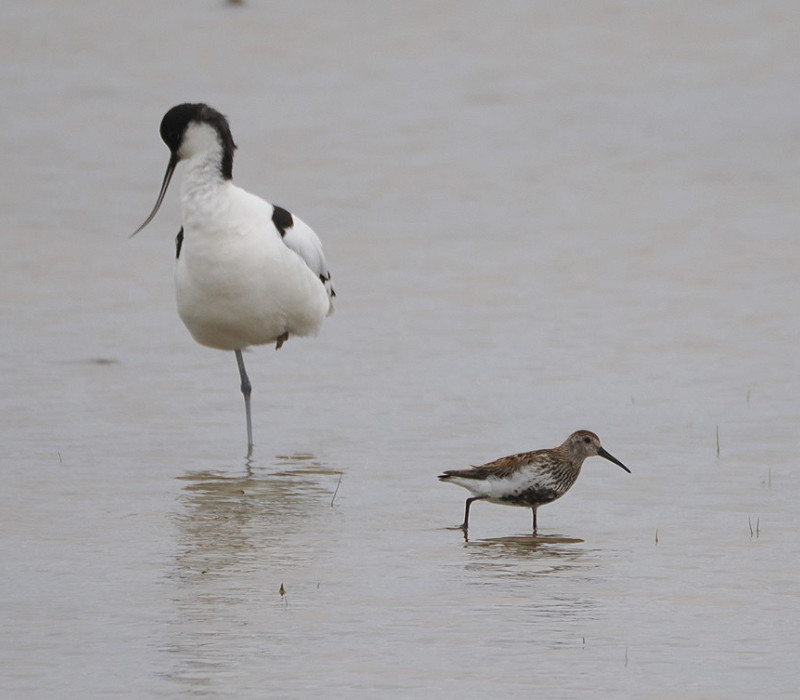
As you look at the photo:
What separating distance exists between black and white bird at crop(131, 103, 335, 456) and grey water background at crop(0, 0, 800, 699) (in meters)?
0.66

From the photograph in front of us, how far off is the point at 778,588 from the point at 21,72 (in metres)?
16.5

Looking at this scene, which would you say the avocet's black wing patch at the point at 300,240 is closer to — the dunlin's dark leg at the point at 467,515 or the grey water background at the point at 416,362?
the grey water background at the point at 416,362

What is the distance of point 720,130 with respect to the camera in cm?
1877

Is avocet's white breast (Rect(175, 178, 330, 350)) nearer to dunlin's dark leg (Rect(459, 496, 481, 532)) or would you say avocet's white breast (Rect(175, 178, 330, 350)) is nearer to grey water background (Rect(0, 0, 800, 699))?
grey water background (Rect(0, 0, 800, 699))

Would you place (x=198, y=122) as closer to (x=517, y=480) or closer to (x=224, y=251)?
(x=224, y=251)

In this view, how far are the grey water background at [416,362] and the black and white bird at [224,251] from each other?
0.66 metres

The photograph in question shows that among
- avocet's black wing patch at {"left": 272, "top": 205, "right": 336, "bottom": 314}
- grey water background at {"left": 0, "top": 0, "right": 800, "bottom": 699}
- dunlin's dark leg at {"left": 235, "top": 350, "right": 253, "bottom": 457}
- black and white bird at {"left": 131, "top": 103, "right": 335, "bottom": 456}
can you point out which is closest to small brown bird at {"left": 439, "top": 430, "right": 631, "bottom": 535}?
grey water background at {"left": 0, "top": 0, "right": 800, "bottom": 699}

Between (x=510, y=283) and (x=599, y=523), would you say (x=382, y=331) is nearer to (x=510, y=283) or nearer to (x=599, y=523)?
(x=510, y=283)

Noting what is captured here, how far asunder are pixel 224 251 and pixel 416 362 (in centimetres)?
236

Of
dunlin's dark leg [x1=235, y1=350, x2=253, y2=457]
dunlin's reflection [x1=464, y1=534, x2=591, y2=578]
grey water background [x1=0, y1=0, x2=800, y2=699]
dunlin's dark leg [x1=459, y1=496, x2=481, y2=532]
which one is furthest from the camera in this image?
dunlin's dark leg [x1=235, y1=350, x2=253, y2=457]

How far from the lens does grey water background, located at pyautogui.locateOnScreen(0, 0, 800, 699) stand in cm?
611

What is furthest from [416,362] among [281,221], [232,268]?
[232,268]

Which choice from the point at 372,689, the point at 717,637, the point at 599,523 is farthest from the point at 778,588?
the point at 372,689

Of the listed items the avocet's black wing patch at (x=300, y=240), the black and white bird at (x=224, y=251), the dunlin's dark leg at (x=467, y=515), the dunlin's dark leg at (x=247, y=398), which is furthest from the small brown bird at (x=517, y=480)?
the avocet's black wing patch at (x=300, y=240)
